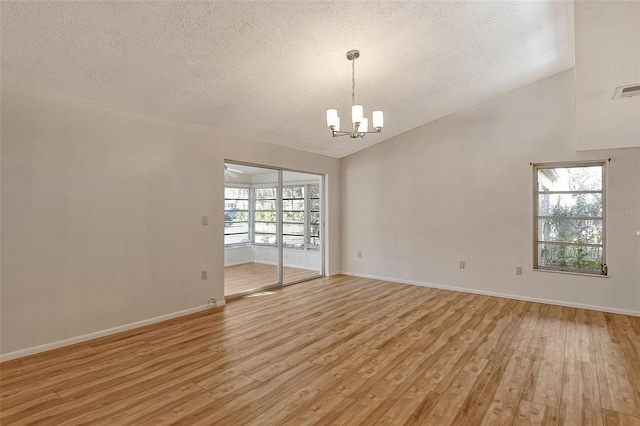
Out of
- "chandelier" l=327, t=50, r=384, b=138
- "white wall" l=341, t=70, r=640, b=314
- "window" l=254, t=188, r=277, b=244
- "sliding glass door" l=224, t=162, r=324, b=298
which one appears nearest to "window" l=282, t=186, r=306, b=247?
"sliding glass door" l=224, t=162, r=324, b=298

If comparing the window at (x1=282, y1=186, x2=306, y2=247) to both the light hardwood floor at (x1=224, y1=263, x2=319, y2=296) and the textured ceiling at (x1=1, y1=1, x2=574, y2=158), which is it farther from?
the textured ceiling at (x1=1, y1=1, x2=574, y2=158)

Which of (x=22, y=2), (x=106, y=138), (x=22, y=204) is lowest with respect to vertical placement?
(x=22, y=204)

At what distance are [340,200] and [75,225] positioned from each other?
461 cm

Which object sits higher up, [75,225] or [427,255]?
[75,225]

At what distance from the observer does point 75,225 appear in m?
3.26

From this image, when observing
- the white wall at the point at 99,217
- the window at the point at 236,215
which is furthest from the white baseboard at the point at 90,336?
the window at the point at 236,215

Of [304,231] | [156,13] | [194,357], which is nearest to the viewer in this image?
[156,13]

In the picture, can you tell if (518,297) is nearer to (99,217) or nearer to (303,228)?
(303,228)

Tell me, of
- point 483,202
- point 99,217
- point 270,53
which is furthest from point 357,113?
point 483,202

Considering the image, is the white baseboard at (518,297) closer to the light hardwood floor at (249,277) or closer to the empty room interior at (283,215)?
the empty room interior at (283,215)

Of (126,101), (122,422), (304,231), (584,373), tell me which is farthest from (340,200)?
(122,422)

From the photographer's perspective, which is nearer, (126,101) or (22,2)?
(22,2)

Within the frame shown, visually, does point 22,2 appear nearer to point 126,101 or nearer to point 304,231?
point 126,101

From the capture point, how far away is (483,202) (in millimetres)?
5152
